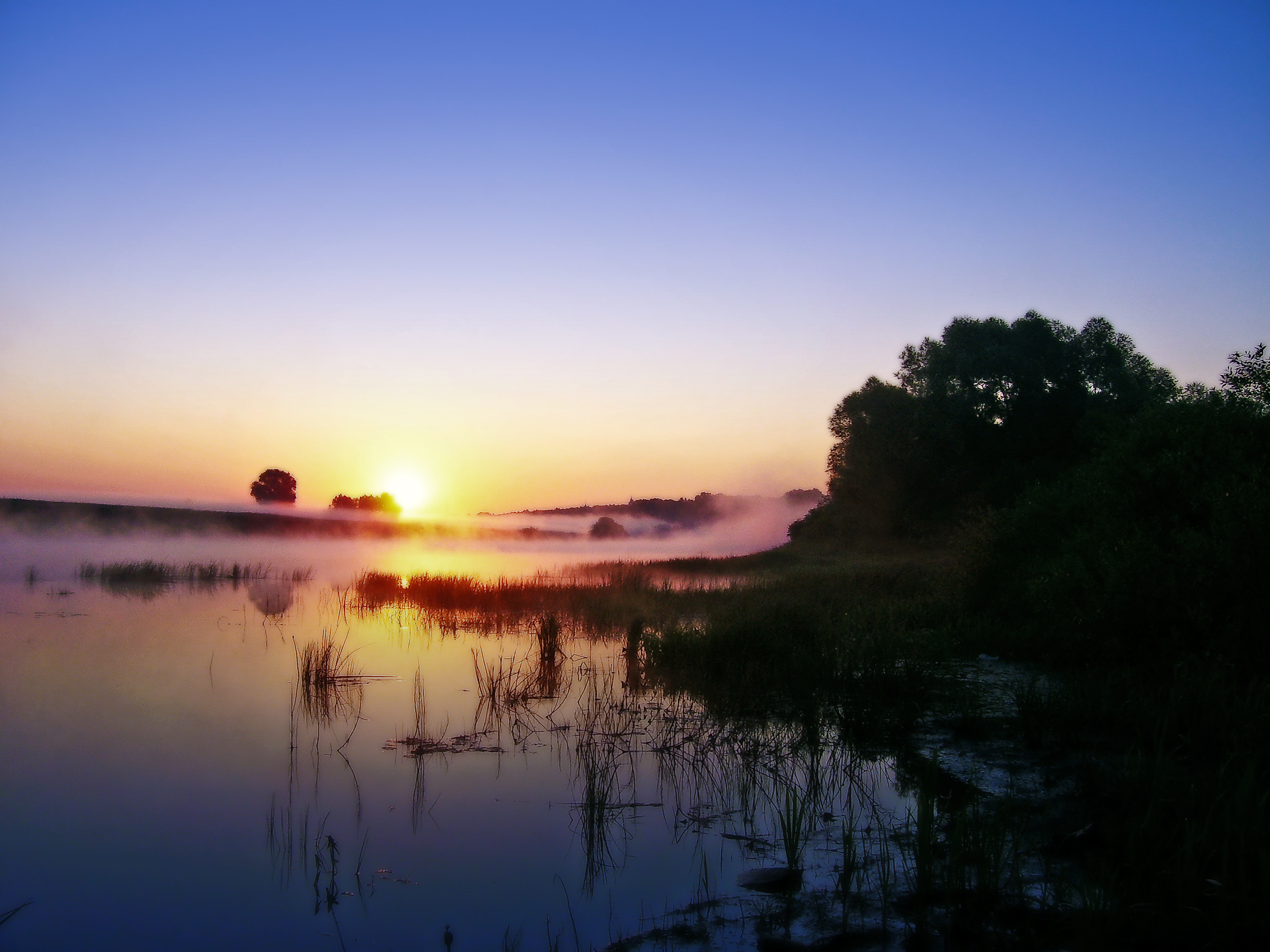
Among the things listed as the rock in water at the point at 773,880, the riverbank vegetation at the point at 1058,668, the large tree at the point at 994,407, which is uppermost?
the large tree at the point at 994,407

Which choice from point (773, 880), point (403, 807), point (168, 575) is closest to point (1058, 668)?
point (773, 880)

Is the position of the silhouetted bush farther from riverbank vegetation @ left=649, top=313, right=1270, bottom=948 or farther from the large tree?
the large tree

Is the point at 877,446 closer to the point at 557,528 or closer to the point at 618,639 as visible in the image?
the point at 618,639

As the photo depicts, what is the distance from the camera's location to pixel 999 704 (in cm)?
838

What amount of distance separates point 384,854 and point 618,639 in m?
9.28

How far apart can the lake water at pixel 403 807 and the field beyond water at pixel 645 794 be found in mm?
32

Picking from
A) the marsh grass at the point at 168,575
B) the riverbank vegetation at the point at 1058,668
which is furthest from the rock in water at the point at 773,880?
the marsh grass at the point at 168,575

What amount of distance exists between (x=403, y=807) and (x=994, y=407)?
3337cm

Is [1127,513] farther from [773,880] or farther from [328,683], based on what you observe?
[328,683]

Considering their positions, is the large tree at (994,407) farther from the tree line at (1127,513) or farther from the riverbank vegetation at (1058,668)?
the riverbank vegetation at (1058,668)

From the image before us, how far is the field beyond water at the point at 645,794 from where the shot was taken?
4312mm

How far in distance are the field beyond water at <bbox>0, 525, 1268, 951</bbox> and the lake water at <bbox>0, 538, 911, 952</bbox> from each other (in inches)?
1.3

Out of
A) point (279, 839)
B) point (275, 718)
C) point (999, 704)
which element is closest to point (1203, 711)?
point (999, 704)

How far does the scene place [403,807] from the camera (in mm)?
6363
